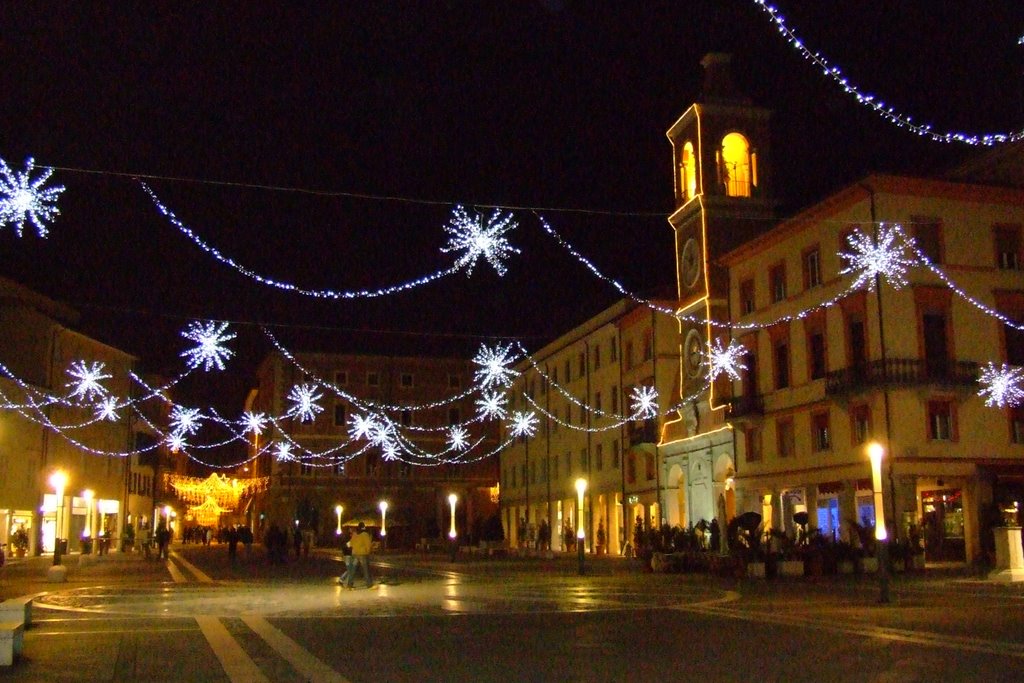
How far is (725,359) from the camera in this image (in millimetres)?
44750

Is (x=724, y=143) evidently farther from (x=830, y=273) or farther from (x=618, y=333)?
(x=618, y=333)

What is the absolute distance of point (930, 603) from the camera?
70.0 feet

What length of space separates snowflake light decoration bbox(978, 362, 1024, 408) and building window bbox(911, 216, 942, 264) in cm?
385

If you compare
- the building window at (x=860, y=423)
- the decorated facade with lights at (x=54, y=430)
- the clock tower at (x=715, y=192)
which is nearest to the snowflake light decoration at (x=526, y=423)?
the decorated facade with lights at (x=54, y=430)

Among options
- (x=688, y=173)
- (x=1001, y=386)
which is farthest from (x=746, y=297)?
(x=1001, y=386)

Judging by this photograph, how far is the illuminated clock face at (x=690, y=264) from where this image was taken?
47281 mm

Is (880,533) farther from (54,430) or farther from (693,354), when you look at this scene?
(54,430)

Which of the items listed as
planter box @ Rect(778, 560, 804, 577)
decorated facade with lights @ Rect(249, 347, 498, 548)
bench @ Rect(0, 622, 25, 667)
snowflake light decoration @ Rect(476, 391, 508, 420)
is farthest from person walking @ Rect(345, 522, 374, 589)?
decorated facade with lights @ Rect(249, 347, 498, 548)

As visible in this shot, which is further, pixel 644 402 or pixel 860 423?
pixel 644 402

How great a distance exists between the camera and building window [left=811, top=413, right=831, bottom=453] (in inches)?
1510

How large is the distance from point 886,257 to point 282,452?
5422 centimetres

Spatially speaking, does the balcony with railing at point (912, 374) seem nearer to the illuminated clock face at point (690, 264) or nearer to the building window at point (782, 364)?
the building window at point (782, 364)

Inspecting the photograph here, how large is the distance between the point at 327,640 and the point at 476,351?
74656mm

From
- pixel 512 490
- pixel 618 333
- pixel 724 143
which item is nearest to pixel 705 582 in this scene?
pixel 724 143
